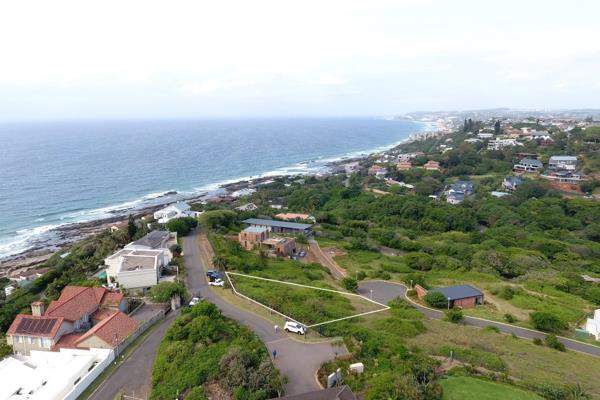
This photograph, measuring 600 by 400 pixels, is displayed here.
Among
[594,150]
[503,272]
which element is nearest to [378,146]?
[594,150]

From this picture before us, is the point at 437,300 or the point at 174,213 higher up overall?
the point at 174,213

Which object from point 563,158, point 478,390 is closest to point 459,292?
point 478,390

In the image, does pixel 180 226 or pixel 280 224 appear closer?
pixel 180 226

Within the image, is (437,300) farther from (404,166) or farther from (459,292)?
(404,166)

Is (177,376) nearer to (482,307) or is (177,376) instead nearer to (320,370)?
(320,370)

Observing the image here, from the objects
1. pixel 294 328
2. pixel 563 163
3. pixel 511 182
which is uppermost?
pixel 563 163

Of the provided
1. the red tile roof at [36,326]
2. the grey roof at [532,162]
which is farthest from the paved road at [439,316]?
the grey roof at [532,162]
